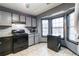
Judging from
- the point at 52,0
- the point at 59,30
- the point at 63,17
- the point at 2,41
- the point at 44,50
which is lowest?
the point at 44,50

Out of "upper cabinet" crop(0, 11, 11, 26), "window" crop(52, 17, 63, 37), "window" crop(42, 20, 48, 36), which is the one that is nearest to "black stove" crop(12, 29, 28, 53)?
"upper cabinet" crop(0, 11, 11, 26)

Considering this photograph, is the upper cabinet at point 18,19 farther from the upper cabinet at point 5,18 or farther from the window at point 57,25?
the window at point 57,25

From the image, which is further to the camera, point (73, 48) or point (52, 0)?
point (73, 48)

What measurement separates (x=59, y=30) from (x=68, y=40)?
0.26 m

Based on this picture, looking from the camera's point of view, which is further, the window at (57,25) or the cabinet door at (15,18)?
the cabinet door at (15,18)

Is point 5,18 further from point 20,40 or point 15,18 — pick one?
point 20,40

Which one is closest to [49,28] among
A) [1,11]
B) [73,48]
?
[73,48]

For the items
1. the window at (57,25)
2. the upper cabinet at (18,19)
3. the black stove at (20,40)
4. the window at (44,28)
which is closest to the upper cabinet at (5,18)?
the upper cabinet at (18,19)

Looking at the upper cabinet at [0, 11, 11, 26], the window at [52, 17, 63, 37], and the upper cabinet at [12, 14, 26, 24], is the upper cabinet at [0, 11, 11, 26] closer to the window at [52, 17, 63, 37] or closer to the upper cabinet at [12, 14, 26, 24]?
the upper cabinet at [12, 14, 26, 24]

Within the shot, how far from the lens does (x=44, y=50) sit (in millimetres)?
1656

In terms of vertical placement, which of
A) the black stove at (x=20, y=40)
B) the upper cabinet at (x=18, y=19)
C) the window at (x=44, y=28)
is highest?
the upper cabinet at (x=18, y=19)

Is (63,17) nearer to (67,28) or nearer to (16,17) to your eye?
(67,28)

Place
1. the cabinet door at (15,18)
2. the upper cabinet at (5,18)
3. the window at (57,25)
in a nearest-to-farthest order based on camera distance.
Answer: the window at (57,25), the upper cabinet at (5,18), the cabinet door at (15,18)

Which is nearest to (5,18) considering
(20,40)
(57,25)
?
(20,40)
